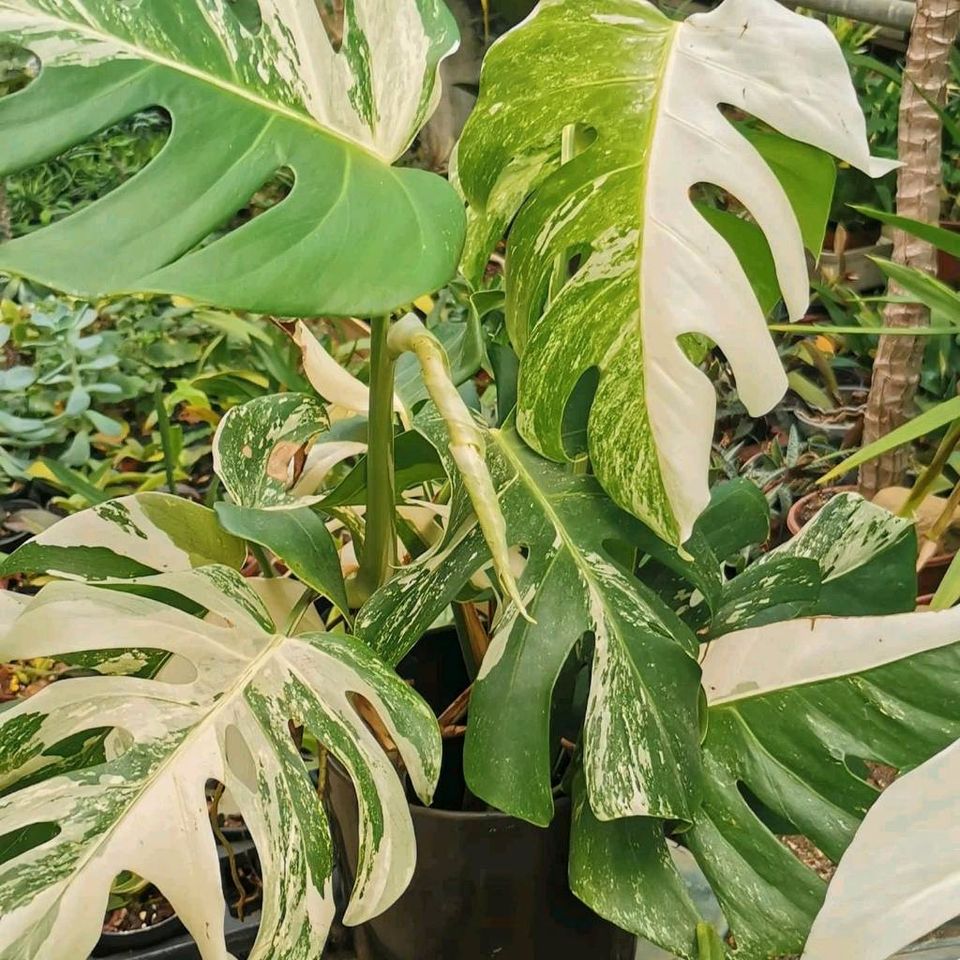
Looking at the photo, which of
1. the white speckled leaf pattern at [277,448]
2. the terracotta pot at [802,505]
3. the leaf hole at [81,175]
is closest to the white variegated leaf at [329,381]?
the white speckled leaf pattern at [277,448]

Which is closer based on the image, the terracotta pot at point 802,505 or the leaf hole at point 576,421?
A: the leaf hole at point 576,421

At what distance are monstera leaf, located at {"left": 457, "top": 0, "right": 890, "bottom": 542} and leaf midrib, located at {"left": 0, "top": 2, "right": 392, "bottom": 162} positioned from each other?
9cm

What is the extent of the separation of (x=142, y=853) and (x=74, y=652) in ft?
0.47

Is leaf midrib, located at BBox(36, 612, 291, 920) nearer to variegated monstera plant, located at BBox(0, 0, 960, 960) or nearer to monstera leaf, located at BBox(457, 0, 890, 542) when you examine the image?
variegated monstera plant, located at BBox(0, 0, 960, 960)

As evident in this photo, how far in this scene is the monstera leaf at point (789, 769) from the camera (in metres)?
0.49

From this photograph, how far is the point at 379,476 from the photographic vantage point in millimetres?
539

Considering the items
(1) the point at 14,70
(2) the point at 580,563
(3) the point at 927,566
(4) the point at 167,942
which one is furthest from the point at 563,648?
(1) the point at 14,70

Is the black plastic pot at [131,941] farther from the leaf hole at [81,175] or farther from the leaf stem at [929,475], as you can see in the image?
the leaf hole at [81,175]

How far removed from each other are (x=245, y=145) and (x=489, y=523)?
20cm

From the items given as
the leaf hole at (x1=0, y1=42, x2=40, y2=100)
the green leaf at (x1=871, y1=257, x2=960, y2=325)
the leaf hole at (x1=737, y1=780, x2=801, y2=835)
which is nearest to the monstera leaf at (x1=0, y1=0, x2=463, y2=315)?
the leaf hole at (x1=737, y1=780, x2=801, y2=835)

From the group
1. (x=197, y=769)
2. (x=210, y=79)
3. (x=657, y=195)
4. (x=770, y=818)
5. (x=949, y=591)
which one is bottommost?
(x=949, y=591)

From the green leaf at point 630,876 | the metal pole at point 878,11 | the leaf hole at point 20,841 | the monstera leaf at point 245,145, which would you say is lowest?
the green leaf at point 630,876

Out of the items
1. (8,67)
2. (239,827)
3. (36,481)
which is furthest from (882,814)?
(8,67)

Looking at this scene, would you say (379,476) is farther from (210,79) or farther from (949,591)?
(949,591)
